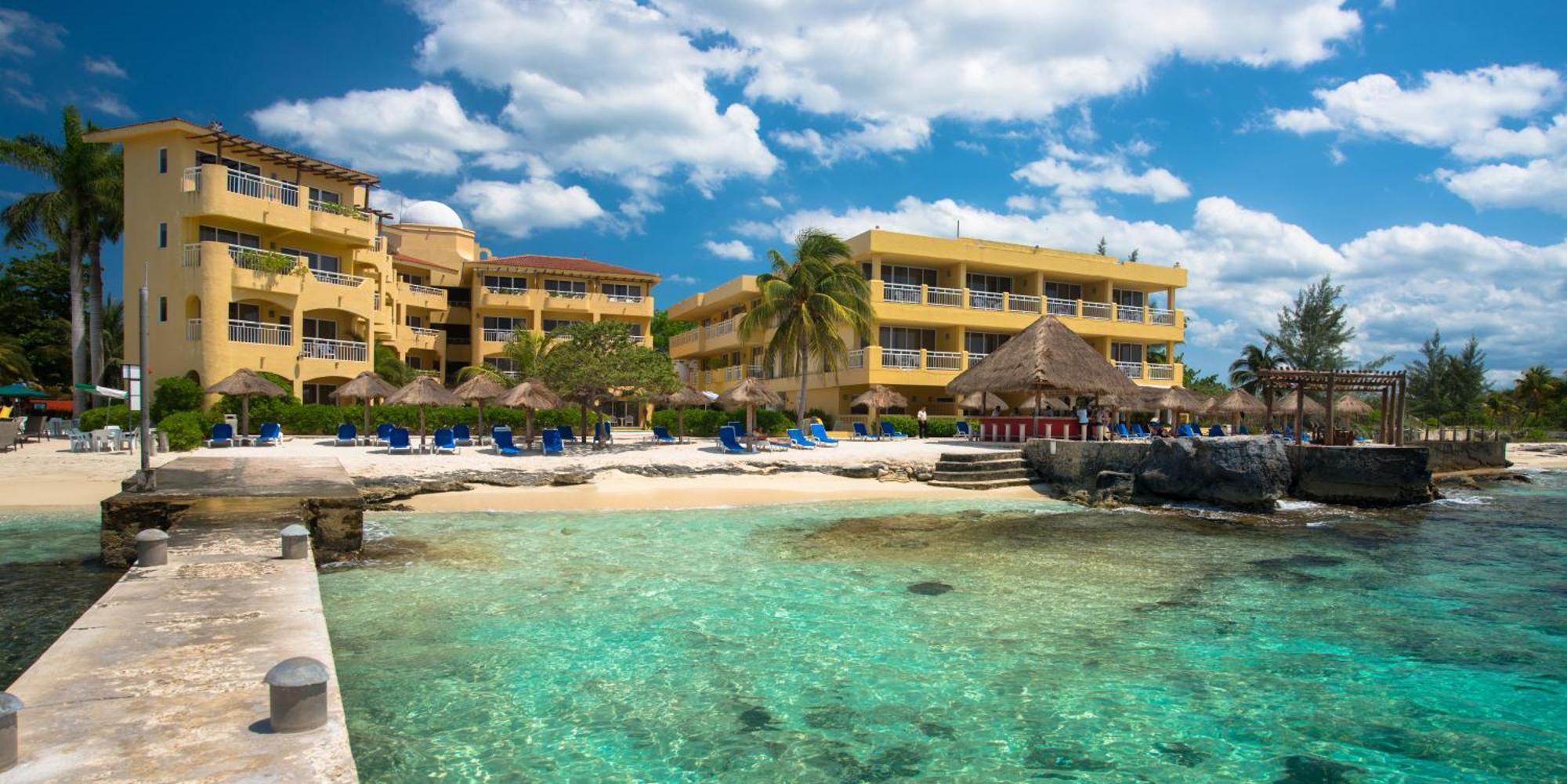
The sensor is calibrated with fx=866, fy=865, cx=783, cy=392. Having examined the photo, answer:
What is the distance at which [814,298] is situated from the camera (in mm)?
28391

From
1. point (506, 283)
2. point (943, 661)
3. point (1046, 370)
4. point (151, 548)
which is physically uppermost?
point (506, 283)

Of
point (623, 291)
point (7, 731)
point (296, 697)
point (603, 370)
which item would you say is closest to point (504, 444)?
point (603, 370)

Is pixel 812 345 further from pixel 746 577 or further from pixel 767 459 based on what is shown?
pixel 746 577

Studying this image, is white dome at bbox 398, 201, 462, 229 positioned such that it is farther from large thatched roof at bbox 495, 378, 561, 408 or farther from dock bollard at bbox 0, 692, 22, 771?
dock bollard at bbox 0, 692, 22, 771

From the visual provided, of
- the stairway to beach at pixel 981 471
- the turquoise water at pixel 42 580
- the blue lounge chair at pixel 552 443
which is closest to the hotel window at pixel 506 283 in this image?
the blue lounge chair at pixel 552 443

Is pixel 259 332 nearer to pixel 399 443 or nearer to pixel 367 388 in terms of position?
pixel 367 388

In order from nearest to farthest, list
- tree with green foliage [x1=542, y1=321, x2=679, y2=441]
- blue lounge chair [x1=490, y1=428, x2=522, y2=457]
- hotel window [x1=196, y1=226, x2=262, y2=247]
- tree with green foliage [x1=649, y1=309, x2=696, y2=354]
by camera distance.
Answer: blue lounge chair [x1=490, y1=428, x2=522, y2=457] → tree with green foliage [x1=542, y1=321, x2=679, y2=441] → hotel window [x1=196, y1=226, x2=262, y2=247] → tree with green foliage [x1=649, y1=309, x2=696, y2=354]

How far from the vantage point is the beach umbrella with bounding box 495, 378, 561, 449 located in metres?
23.0

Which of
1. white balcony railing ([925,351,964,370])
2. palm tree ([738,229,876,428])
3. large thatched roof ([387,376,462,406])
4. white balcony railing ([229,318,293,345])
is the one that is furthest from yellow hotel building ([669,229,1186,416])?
white balcony railing ([229,318,293,345])

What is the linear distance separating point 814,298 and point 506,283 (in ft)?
74.5

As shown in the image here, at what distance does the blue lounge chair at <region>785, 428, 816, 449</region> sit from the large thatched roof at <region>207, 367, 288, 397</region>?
14645mm

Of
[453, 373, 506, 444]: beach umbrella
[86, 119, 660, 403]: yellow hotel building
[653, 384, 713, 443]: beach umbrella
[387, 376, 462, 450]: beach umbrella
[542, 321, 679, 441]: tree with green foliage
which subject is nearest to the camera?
[542, 321, 679, 441]: tree with green foliage

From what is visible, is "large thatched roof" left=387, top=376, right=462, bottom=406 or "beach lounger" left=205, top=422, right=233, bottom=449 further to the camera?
"large thatched roof" left=387, top=376, right=462, bottom=406

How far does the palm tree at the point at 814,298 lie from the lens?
28.4m
